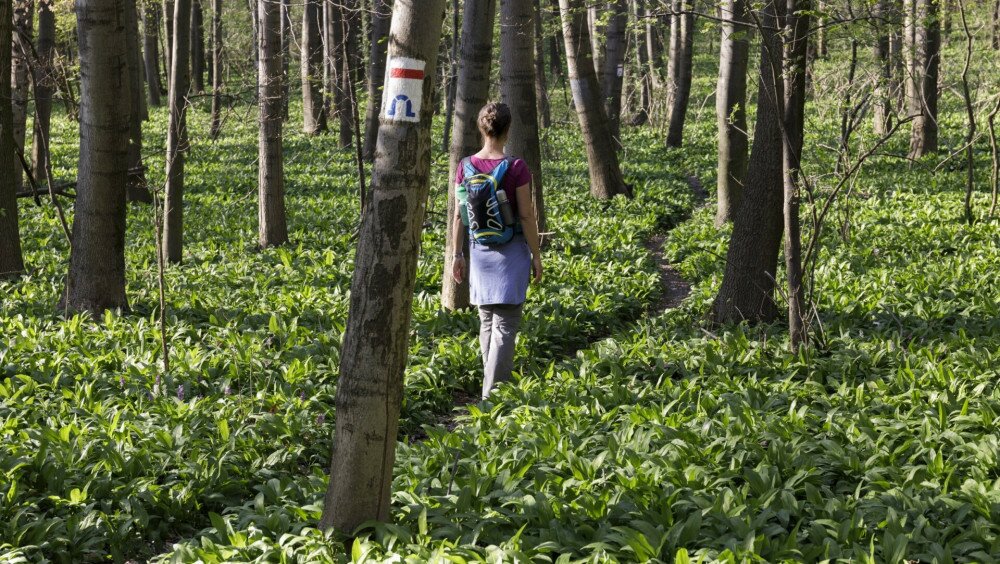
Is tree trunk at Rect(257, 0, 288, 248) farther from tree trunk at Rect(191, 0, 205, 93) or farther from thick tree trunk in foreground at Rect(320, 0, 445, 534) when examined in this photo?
tree trunk at Rect(191, 0, 205, 93)

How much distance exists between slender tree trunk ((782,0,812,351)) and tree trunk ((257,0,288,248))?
6358mm

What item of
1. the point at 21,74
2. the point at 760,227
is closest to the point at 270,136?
the point at 21,74

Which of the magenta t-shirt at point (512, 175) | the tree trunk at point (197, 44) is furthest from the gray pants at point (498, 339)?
the tree trunk at point (197, 44)

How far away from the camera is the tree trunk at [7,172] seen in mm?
8773

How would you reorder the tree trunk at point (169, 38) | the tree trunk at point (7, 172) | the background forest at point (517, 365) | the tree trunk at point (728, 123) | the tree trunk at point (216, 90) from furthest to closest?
1. the tree trunk at point (728, 123)
2. the tree trunk at point (216, 90)
3. the tree trunk at point (169, 38)
4. the tree trunk at point (7, 172)
5. the background forest at point (517, 365)

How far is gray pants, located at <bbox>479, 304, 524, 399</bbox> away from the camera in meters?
6.05

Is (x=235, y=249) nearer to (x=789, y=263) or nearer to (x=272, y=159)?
(x=272, y=159)

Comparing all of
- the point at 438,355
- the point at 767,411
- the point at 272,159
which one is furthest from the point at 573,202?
the point at 767,411

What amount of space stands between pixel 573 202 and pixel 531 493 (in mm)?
10456

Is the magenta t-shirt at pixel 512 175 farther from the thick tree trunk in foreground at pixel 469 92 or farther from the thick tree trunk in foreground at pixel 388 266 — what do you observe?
the thick tree trunk in foreground at pixel 469 92

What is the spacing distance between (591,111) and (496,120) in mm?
9017

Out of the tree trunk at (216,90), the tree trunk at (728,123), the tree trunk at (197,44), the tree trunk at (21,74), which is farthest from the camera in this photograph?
the tree trunk at (197,44)

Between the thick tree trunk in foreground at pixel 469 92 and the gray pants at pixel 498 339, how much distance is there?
1902mm

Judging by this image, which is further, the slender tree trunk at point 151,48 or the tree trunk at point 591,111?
the slender tree trunk at point 151,48
